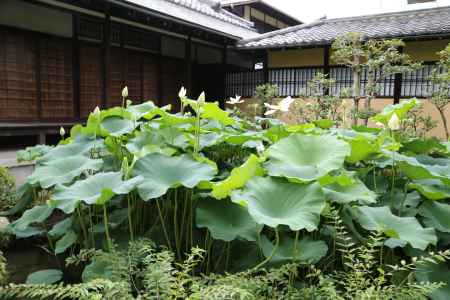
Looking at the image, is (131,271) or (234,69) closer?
(131,271)

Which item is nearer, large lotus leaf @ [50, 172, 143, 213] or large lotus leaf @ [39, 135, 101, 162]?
large lotus leaf @ [50, 172, 143, 213]

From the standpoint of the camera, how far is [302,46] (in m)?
11.8

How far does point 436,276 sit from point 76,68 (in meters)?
8.87

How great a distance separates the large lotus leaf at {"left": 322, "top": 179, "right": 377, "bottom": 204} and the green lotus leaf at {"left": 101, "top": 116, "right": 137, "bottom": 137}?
158 centimetres

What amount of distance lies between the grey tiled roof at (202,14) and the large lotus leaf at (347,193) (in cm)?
710

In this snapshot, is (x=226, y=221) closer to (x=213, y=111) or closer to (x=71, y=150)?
(x=213, y=111)

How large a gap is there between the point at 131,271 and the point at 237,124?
85.4 inches

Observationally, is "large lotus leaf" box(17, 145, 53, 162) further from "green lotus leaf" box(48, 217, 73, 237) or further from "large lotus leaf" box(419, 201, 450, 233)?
"large lotus leaf" box(419, 201, 450, 233)

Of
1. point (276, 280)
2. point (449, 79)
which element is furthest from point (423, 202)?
point (449, 79)

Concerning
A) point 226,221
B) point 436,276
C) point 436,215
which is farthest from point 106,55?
point 436,276

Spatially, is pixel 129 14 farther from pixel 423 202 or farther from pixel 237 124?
pixel 423 202

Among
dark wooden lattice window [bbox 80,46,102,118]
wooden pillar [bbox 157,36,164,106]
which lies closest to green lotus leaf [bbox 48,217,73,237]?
dark wooden lattice window [bbox 80,46,102,118]

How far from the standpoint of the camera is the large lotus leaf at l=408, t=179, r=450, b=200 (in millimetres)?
2318

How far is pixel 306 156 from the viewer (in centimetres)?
248
